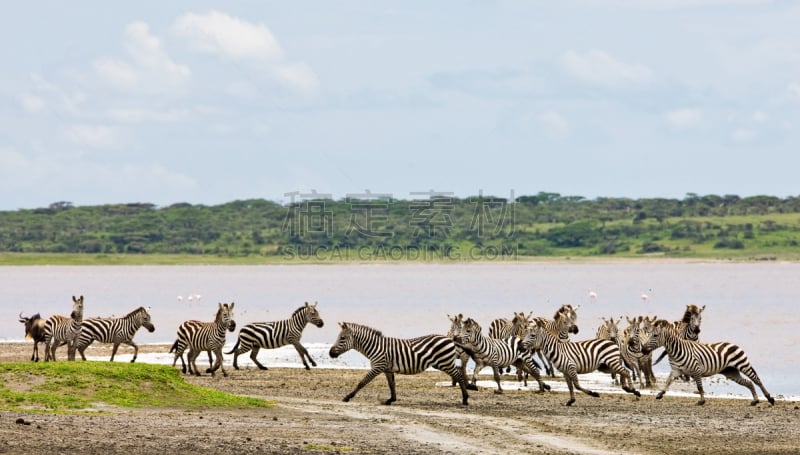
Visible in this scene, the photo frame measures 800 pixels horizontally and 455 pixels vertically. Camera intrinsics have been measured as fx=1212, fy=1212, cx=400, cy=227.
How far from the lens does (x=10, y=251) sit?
176 m

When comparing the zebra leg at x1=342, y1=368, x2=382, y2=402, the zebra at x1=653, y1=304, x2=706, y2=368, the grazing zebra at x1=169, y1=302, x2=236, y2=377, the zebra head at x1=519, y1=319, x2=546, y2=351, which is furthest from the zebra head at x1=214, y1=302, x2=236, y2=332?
the zebra at x1=653, y1=304, x2=706, y2=368

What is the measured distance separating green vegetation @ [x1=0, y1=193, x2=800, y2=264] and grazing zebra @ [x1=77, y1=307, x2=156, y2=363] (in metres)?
131

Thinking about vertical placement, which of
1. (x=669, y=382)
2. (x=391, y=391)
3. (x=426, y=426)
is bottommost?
(x=426, y=426)

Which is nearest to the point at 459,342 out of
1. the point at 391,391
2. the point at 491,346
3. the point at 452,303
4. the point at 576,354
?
the point at 491,346

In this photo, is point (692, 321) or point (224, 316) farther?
point (224, 316)

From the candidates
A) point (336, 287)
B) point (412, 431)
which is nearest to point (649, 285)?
point (336, 287)

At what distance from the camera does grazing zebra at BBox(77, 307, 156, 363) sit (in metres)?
29.3

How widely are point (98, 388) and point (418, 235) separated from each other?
6173 inches

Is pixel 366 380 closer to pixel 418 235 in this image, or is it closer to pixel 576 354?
pixel 576 354

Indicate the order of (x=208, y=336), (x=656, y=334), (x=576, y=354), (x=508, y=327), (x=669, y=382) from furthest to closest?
1. (x=508, y=327)
2. (x=208, y=336)
3. (x=576, y=354)
4. (x=656, y=334)
5. (x=669, y=382)

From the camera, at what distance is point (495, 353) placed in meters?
24.7

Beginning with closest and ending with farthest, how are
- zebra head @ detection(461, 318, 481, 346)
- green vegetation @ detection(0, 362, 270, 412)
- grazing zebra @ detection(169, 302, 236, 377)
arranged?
1. green vegetation @ detection(0, 362, 270, 412)
2. zebra head @ detection(461, 318, 481, 346)
3. grazing zebra @ detection(169, 302, 236, 377)

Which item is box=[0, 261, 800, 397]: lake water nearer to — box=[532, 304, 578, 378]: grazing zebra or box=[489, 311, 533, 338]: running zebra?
box=[532, 304, 578, 378]: grazing zebra

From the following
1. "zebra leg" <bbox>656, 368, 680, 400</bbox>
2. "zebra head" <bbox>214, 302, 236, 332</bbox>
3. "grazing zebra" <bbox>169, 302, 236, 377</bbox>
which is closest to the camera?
"zebra leg" <bbox>656, 368, 680, 400</bbox>
